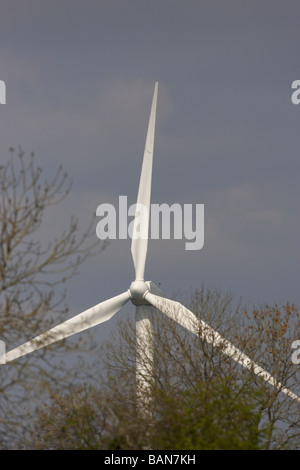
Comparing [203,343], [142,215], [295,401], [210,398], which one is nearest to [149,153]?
[142,215]

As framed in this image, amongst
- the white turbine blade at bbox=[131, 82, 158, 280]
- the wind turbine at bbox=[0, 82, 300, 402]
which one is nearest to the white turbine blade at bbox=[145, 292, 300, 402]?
the wind turbine at bbox=[0, 82, 300, 402]

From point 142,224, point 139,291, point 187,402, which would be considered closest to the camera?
point 187,402

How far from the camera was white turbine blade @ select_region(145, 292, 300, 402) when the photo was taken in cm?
3522

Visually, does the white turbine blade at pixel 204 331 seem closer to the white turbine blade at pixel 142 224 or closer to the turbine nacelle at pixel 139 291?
the turbine nacelle at pixel 139 291

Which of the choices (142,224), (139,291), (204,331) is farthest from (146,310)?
(142,224)

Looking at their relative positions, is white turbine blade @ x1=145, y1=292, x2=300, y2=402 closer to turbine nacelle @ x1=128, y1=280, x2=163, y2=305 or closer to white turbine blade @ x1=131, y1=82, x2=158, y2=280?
turbine nacelle @ x1=128, y1=280, x2=163, y2=305

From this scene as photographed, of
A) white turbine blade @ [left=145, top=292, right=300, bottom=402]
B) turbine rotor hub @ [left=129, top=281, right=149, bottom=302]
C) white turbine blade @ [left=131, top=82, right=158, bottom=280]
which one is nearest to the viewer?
white turbine blade @ [left=145, top=292, right=300, bottom=402]

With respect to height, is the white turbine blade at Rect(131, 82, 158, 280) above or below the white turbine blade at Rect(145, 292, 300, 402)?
above

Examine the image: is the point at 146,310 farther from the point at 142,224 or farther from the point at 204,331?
the point at 142,224

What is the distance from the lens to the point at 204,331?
36.2 m
